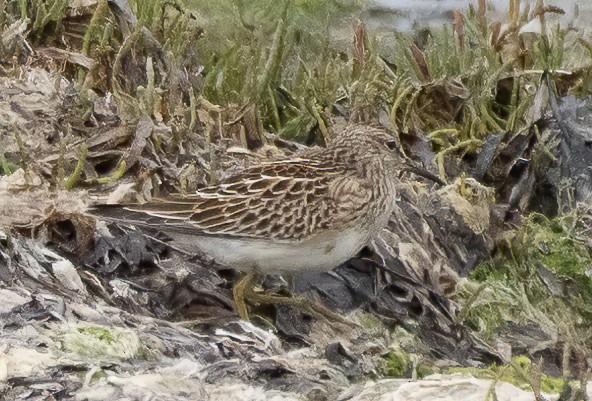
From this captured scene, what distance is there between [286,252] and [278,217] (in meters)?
0.17

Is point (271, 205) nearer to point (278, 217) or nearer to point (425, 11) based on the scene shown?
point (278, 217)

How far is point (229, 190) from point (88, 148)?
1.16 m

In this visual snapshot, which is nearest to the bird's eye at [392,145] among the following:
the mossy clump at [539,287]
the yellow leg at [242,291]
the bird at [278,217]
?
the bird at [278,217]

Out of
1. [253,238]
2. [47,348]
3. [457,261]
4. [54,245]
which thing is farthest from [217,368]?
[457,261]

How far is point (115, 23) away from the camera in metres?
7.46

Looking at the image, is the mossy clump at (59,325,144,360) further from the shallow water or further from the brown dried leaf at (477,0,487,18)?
the shallow water

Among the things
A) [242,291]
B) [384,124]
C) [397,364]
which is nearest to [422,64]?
[384,124]

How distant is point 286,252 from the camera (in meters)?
5.44

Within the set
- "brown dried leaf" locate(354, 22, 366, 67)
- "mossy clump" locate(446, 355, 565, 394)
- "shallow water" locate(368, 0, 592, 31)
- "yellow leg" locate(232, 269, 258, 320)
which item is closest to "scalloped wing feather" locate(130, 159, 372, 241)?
"yellow leg" locate(232, 269, 258, 320)

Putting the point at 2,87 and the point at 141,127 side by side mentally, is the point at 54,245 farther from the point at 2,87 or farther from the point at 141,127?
the point at 2,87

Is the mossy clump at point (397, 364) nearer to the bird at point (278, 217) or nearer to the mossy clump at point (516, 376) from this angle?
the mossy clump at point (516, 376)

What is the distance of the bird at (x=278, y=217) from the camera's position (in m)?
5.44

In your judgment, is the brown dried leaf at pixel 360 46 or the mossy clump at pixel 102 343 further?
the brown dried leaf at pixel 360 46

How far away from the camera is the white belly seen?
5426 millimetres
